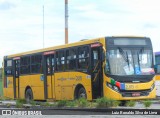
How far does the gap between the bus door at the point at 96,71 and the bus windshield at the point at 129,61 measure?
0.62 metres

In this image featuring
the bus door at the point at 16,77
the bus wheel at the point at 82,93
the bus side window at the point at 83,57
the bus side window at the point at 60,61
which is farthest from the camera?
the bus door at the point at 16,77

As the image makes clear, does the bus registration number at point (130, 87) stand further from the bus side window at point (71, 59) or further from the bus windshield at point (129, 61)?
the bus side window at point (71, 59)

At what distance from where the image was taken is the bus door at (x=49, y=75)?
26.0m

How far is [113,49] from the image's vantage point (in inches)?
839

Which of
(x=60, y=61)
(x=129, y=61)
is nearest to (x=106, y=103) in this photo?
(x=129, y=61)

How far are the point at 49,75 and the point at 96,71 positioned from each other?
16.9ft

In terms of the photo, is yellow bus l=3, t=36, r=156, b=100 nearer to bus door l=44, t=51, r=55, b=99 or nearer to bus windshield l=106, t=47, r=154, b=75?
bus windshield l=106, t=47, r=154, b=75

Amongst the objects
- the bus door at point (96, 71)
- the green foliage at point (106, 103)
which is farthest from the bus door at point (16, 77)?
the green foliage at point (106, 103)

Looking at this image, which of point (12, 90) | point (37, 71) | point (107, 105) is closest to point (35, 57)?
point (37, 71)

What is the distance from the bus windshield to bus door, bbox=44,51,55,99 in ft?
17.9

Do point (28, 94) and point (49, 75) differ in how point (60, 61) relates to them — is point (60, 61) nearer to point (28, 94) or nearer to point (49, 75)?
point (49, 75)

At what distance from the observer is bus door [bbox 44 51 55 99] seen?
25969mm

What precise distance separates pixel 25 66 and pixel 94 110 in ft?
65.2

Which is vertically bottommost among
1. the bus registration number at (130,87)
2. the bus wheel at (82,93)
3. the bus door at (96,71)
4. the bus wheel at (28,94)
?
the bus wheel at (28,94)
